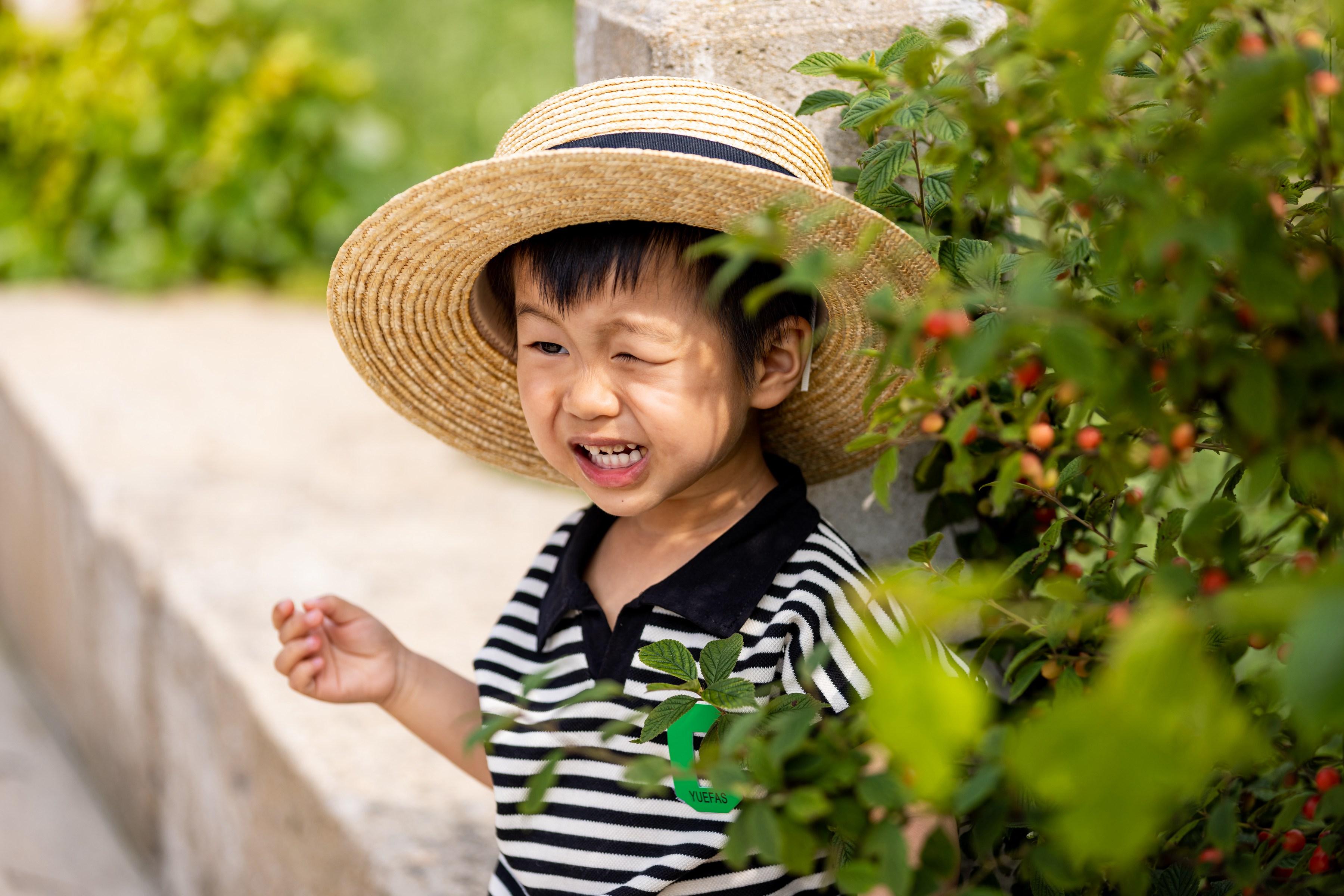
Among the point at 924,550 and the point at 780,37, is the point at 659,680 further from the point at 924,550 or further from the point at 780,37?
the point at 780,37

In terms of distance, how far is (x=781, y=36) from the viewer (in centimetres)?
153

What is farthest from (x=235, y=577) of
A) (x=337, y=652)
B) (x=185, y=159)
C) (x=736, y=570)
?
(x=185, y=159)

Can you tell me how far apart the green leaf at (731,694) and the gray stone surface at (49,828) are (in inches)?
80.9

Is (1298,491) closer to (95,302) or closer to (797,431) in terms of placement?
(797,431)

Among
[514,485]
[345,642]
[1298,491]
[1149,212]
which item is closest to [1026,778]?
[1149,212]

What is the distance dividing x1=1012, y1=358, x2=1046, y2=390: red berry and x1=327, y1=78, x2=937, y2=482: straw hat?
0.59 ft

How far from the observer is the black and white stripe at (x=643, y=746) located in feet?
3.99

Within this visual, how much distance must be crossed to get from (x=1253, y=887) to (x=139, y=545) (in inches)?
87.9

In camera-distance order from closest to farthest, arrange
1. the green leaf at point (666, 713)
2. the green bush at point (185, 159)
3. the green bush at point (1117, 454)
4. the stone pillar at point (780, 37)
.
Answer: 1. the green bush at point (1117, 454)
2. the green leaf at point (666, 713)
3. the stone pillar at point (780, 37)
4. the green bush at point (185, 159)

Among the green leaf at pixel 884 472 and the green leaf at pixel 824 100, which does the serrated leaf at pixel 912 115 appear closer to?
the green leaf at pixel 824 100

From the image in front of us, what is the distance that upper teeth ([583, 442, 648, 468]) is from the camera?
1.29 m

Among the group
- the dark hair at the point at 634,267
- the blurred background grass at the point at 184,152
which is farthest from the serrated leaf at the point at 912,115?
the blurred background grass at the point at 184,152

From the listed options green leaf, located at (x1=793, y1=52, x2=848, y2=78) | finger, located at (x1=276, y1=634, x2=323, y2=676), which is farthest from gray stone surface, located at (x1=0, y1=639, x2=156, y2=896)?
green leaf, located at (x1=793, y1=52, x2=848, y2=78)

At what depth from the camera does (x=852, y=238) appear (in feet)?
3.91
